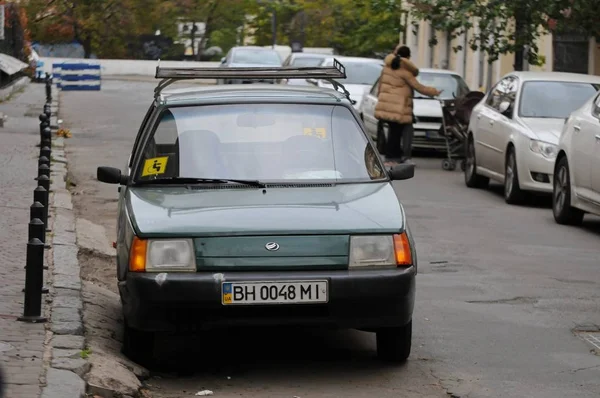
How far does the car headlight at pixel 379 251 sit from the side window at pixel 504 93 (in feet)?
33.2

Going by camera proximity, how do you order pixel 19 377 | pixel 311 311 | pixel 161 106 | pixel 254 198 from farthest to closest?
pixel 161 106 → pixel 254 198 → pixel 311 311 → pixel 19 377

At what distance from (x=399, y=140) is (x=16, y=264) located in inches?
447

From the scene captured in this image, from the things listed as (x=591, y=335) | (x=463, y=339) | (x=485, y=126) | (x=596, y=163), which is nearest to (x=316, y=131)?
(x=463, y=339)

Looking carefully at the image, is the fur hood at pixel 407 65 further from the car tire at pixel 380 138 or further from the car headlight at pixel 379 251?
the car headlight at pixel 379 251

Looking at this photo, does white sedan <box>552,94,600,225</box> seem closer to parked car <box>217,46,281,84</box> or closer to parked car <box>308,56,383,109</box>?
parked car <box>308,56,383,109</box>

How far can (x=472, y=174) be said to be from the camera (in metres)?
18.4

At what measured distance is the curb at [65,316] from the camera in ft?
21.1

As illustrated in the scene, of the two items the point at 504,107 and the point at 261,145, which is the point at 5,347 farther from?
the point at 504,107

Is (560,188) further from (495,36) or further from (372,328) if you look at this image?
(495,36)

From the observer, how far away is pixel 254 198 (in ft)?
24.6

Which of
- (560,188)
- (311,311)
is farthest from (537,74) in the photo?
(311,311)

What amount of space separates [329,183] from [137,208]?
1.15m

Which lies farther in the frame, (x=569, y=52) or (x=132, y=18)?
(x=132, y=18)

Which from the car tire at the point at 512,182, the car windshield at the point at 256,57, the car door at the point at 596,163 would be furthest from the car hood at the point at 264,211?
the car windshield at the point at 256,57
